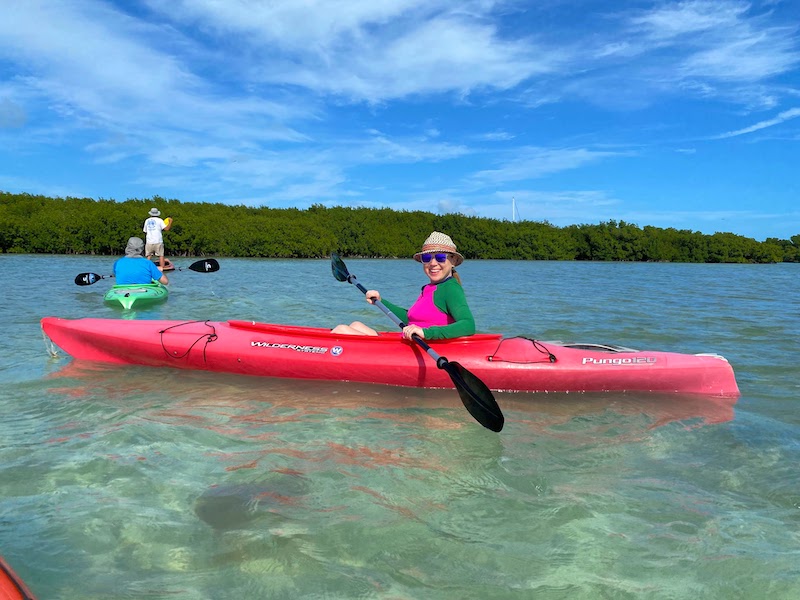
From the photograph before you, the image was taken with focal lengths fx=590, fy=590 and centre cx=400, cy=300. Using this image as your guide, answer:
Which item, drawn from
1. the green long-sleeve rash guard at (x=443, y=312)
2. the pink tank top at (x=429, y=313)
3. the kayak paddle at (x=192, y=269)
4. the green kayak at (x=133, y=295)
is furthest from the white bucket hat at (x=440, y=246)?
the kayak paddle at (x=192, y=269)

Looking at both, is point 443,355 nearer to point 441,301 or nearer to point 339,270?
point 441,301

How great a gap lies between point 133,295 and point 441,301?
741 cm

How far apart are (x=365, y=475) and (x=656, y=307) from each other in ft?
38.2

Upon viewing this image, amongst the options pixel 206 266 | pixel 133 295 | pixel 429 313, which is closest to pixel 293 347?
pixel 429 313

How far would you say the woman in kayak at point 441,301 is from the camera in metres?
4.82

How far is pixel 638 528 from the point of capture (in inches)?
110

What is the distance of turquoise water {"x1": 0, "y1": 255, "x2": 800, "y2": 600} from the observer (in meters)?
2.36

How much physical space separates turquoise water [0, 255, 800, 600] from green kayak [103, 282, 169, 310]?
189 inches

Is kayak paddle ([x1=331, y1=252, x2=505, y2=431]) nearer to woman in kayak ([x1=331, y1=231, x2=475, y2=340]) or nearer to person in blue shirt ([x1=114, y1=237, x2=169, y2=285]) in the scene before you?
woman in kayak ([x1=331, y1=231, x2=475, y2=340])

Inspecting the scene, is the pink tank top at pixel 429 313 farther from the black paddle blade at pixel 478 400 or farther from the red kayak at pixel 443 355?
the black paddle blade at pixel 478 400

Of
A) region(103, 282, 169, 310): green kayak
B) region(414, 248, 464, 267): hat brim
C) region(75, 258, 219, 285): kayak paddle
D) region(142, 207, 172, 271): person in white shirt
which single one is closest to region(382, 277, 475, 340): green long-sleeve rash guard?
region(414, 248, 464, 267): hat brim

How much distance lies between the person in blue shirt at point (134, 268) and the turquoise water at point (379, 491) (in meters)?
5.14

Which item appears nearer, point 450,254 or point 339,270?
point 450,254

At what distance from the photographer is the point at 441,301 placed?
5027 millimetres
